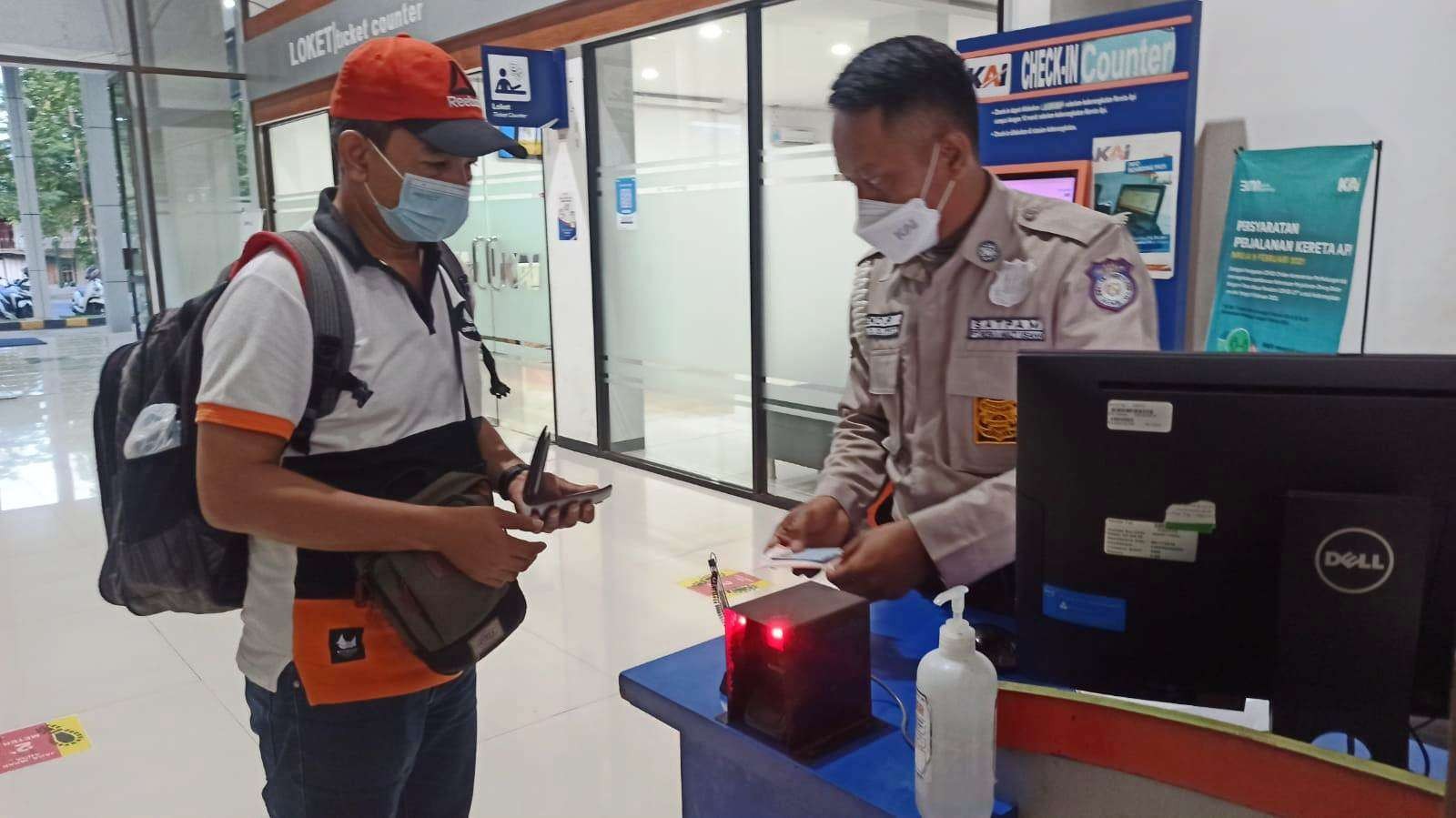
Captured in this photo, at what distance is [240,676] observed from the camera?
337 cm

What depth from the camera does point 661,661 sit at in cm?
150

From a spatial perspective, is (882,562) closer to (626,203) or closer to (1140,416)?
(1140,416)

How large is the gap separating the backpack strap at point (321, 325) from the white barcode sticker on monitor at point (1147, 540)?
3.22 ft

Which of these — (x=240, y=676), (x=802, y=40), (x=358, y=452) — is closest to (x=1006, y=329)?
(x=358, y=452)

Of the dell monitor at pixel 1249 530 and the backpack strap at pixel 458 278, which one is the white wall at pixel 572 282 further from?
the dell monitor at pixel 1249 530

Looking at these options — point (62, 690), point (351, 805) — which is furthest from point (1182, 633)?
point (62, 690)

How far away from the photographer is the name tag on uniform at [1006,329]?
5.36 feet

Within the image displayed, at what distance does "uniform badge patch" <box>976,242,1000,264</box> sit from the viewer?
1.67 m

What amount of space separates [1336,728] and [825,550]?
2.15 ft

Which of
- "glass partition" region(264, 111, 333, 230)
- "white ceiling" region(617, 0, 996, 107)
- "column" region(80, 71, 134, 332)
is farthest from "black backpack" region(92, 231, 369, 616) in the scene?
"column" region(80, 71, 134, 332)

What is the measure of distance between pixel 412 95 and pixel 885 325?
88cm

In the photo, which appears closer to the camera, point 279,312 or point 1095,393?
point 1095,393

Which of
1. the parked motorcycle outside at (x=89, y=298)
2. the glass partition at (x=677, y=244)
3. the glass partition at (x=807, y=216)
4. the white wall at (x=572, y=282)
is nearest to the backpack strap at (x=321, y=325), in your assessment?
the glass partition at (x=807, y=216)

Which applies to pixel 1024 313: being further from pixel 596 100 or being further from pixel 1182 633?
pixel 596 100
